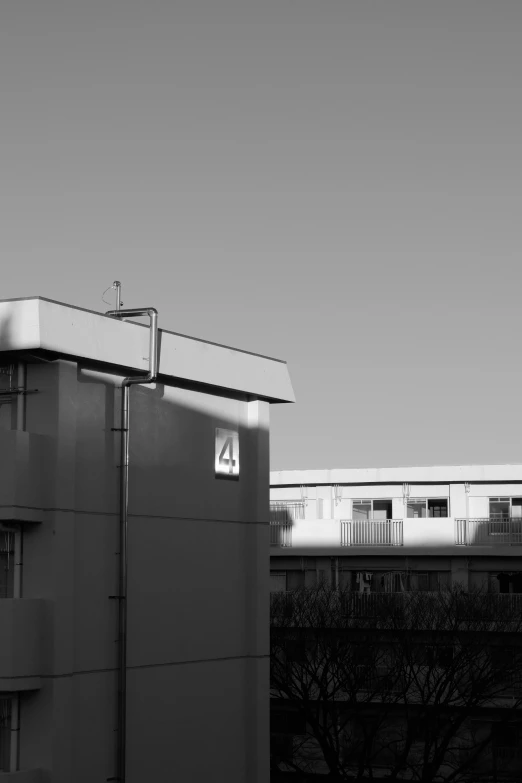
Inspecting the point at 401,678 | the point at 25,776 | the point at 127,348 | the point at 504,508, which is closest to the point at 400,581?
the point at 504,508

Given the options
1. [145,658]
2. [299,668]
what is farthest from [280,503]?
[145,658]

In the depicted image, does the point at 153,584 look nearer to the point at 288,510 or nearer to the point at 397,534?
the point at 397,534

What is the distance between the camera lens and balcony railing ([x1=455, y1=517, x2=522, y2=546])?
49.6 meters

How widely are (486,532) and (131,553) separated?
30741mm

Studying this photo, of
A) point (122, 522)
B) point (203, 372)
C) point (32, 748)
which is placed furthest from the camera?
point (203, 372)

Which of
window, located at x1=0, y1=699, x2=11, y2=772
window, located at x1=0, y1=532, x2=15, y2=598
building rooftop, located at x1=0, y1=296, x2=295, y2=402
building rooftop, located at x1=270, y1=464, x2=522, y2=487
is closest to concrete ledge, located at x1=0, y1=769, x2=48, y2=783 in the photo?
window, located at x1=0, y1=699, x2=11, y2=772

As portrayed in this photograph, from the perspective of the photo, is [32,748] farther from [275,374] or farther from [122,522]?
[275,374]

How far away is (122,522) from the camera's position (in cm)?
2134

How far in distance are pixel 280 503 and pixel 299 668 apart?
18389mm

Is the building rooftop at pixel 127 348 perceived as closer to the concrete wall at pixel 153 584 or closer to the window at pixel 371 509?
the concrete wall at pixel 153 584

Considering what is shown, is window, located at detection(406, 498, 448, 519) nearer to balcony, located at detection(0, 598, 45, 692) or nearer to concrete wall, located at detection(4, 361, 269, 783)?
concrete wall, located at detection(4, 361, 269, 783)

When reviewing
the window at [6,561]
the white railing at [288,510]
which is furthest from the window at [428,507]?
the window at [6,561]

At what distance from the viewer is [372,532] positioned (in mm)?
51250

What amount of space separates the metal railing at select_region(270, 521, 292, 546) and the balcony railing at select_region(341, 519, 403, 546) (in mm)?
2315
